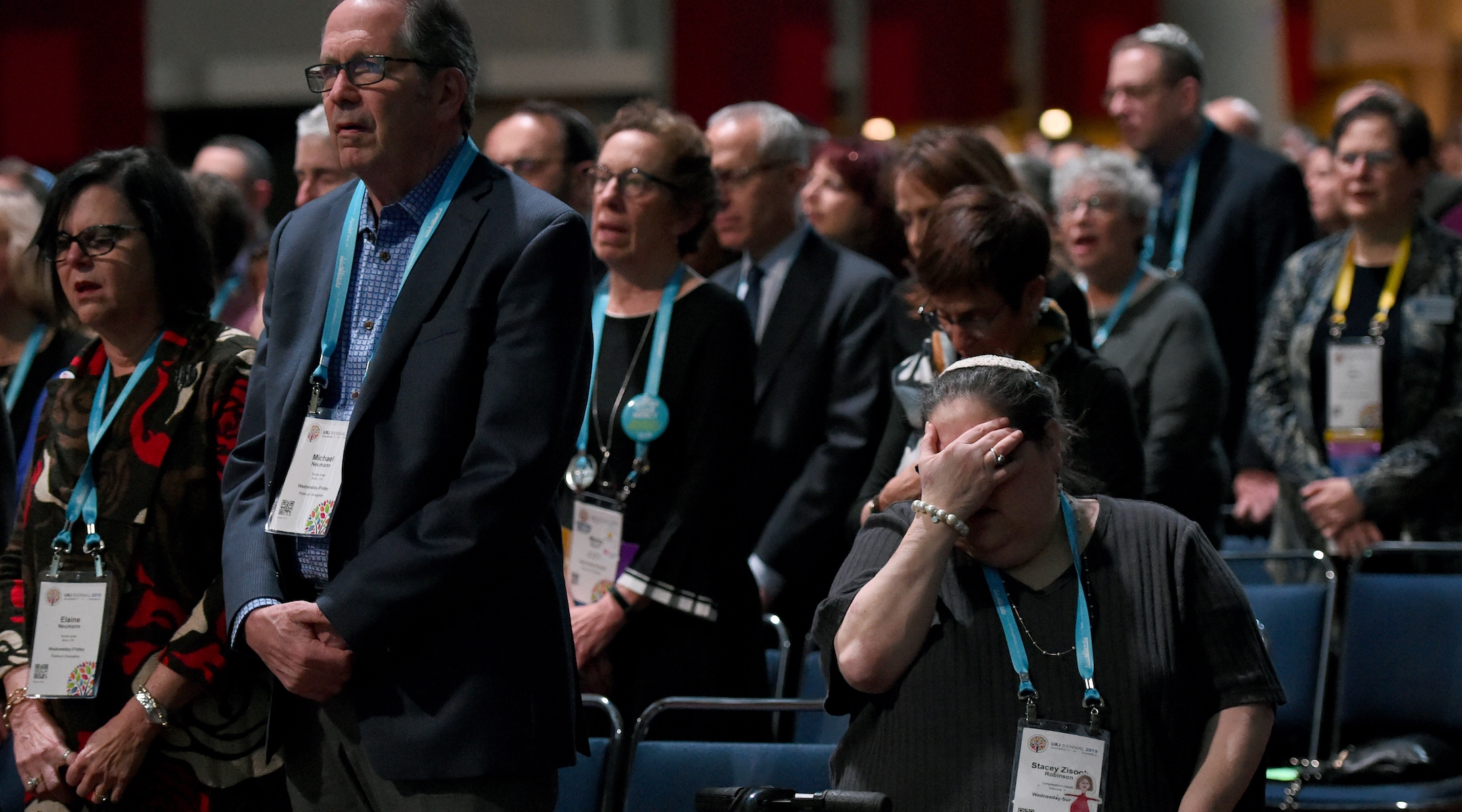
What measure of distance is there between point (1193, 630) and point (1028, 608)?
9.2 inches

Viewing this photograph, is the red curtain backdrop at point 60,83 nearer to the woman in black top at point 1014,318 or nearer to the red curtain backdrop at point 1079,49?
the red curtain backdrop at point 1079,49

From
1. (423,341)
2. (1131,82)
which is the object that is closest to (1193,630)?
(423,341)

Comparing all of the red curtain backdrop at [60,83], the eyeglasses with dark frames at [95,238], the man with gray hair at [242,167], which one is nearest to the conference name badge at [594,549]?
the eyeglasses with dark frames at [95,238]

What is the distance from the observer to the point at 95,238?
2.76 meters

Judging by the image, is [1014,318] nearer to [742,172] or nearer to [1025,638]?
[1025,638]

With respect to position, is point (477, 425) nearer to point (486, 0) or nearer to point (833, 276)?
point (833, 276)

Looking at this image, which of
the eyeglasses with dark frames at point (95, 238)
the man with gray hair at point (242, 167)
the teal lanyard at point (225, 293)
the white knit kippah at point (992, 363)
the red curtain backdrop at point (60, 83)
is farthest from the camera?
the red curtain backdrop at point (60, 83)

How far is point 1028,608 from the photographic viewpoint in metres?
2.28

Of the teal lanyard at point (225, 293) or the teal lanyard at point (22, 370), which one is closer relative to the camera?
the teal lanyard at point (22, 370)

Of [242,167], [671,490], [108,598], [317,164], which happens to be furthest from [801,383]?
[242,167]

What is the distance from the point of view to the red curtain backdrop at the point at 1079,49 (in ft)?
36.2

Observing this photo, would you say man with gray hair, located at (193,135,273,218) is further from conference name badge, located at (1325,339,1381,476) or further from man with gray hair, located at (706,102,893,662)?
conference name badge, located at (1325,339,1381,476)

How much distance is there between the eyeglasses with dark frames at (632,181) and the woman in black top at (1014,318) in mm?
653

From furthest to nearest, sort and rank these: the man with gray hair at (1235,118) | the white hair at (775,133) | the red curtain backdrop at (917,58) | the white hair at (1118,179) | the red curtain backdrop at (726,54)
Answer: the red curtain backdrop at (917,58) → the red curtain backdrop at (726,54) → the man with gray hair at (1235,118) → the white hair at (775,133) → the white hair at (1118,179)
